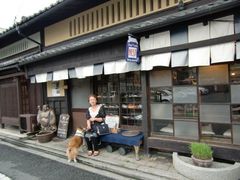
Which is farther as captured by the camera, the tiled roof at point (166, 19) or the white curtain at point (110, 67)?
the white curtain at point (110, 67)

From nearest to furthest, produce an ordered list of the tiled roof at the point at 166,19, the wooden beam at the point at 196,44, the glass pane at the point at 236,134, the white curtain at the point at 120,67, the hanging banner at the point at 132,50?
1. the tiled roof at the point at 166,19
2. the wooden beam at the point at 196,44
3. the glass pane at the point at 236,134
4. the hanging banner at the point at 132,50
5. the white curtain at the point at 120,67

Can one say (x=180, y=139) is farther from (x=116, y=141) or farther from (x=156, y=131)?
(x=116, y=141)

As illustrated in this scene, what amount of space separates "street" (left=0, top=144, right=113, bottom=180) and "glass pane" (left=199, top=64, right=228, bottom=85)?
3.51m

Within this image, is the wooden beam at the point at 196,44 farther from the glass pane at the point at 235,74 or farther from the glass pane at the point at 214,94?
the glass pane at the point at 214,94

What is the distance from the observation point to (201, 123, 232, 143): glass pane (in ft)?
19.2

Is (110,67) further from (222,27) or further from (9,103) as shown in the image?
(9,103)

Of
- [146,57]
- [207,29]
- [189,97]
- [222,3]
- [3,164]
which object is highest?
[222,3]

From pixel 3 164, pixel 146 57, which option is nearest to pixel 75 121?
pixel 3 164

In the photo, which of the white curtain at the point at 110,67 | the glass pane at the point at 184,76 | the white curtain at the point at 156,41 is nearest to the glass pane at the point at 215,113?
the glass pane at the point at 184,76

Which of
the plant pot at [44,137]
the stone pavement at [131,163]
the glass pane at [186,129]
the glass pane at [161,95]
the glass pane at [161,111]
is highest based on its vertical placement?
the glass pane at [161,95]

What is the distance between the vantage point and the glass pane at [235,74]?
5.61m

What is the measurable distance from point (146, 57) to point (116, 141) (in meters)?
2.72

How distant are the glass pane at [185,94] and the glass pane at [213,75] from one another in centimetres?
31

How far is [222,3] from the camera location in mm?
4883
